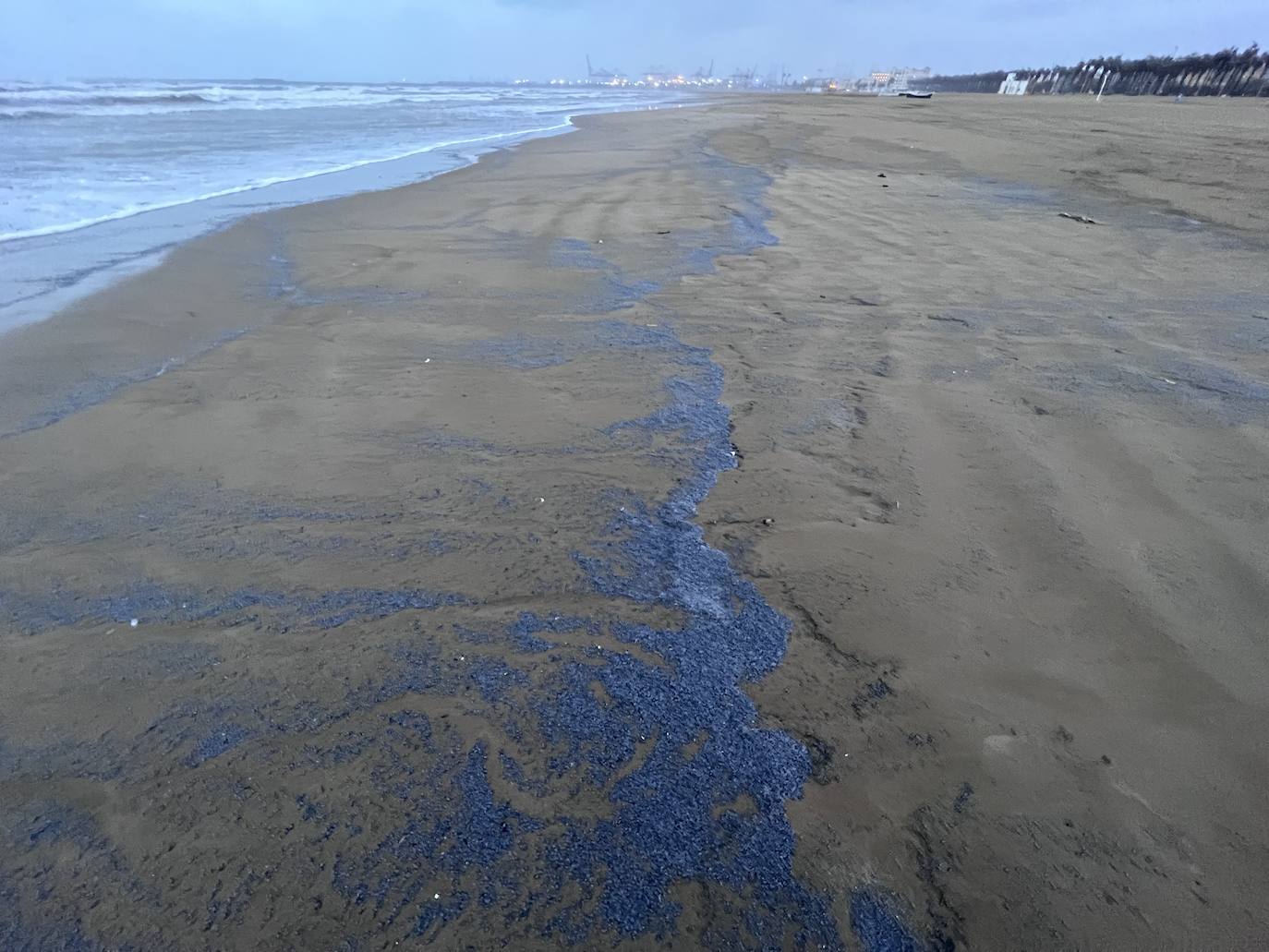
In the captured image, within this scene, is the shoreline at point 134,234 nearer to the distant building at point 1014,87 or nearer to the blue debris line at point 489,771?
the blue debris line at point 489,771

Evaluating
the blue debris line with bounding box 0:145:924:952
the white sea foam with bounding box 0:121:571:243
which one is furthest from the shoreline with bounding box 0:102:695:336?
the blue debris line with bounding box 0:145:924:952

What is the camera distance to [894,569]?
2.39 metres

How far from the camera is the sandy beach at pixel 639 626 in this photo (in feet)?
4.87

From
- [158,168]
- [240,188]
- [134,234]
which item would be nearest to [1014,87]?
[158,168]

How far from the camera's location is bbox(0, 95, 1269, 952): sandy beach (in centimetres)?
148

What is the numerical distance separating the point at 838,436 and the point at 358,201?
8.12m

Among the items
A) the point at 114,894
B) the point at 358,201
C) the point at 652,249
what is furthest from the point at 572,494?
the point at 358,201

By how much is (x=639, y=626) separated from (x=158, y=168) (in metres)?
13.4

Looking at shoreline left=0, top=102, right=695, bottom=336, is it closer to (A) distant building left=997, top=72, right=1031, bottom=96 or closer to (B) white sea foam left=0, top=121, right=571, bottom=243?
(B) white sea foam left=0, top=121, right=571, bottom=243

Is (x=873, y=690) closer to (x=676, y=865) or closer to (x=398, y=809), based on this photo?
(x=676, y=865)

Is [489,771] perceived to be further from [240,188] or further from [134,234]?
[240,188]

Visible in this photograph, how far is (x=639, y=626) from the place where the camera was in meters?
2.17

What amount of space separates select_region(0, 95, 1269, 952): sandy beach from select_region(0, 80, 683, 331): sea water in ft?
6.53

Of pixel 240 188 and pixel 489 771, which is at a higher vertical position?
pixel 489 771
